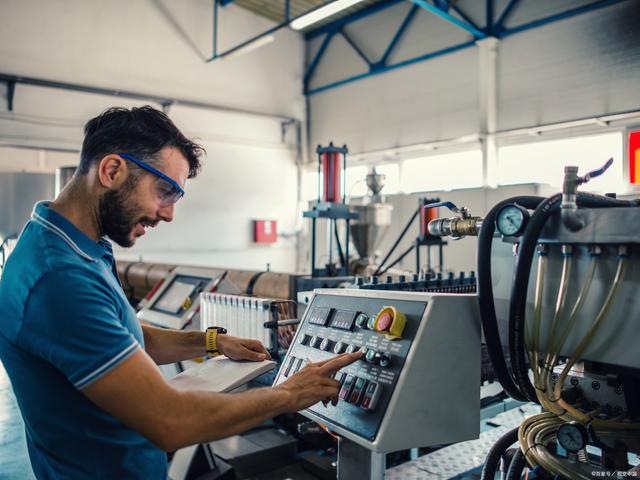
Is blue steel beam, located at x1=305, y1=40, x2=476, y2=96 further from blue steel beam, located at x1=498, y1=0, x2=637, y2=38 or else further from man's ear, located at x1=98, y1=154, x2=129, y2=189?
man's ear, located at x1=98, y1=154, x2=129, y2=189

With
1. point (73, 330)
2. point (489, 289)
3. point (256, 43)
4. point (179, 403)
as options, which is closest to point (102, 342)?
point (73, 330)

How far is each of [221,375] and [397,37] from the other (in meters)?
6.14

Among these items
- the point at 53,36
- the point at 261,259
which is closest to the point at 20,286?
the point at 53,36

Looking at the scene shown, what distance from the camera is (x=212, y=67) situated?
22.8 feet

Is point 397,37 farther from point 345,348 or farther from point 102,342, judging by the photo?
point 102,342

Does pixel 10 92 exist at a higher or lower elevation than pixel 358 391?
higher

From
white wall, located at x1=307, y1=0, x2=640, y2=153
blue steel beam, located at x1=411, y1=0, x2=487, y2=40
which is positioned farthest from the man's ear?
white wall, located at x1=307, y1=0, x2=640, y2=153

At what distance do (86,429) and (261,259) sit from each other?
6436 millimetres

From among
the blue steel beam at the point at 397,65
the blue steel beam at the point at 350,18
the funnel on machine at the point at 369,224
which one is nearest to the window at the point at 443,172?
the blue steel beam at the point at 397,65

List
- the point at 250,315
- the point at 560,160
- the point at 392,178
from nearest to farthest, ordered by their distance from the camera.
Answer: the point at 250,315 < the point at 560,160 < the point at 392,178

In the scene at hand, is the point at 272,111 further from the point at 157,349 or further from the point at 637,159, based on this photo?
the point at 157,349

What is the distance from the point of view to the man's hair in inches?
40.8

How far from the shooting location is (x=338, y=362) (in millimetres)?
984

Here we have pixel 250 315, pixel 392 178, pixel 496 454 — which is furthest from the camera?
pixel 392 178
